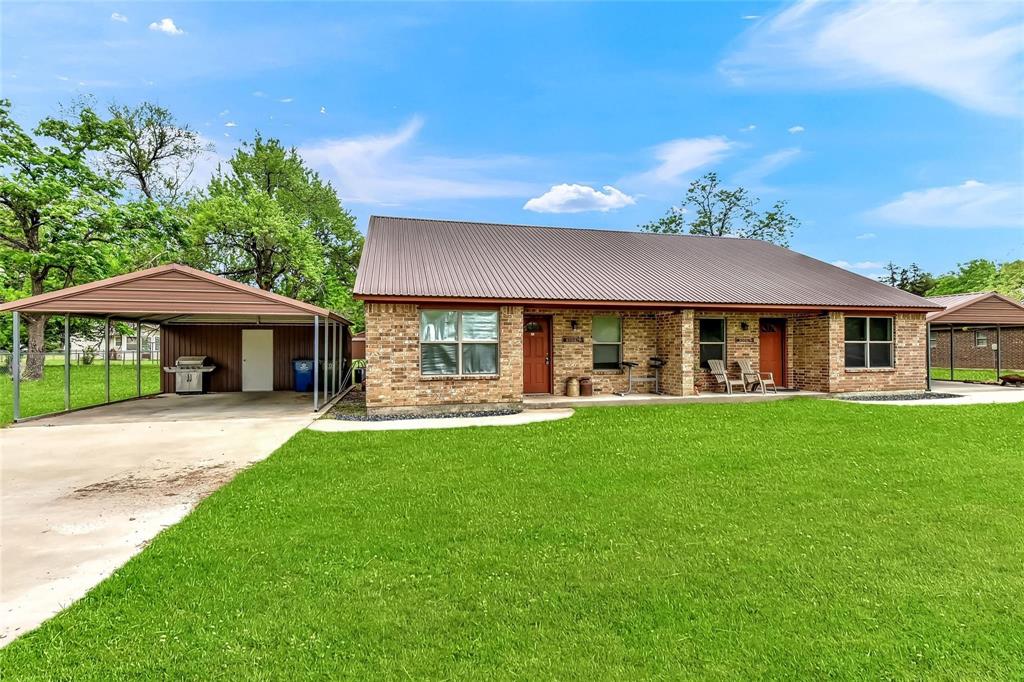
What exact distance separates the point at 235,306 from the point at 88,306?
2.68m

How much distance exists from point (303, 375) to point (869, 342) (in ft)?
55.7

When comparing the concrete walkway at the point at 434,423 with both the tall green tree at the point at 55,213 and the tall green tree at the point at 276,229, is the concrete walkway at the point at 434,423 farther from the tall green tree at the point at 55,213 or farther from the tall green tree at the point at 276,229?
the tall green tree at the point at 276,229

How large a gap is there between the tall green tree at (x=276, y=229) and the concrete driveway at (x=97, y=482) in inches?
594

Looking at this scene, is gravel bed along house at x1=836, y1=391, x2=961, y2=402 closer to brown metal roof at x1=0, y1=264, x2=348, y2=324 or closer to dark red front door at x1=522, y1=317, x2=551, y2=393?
dark red front door at x1=522, y1=317, x2=551, y2=393

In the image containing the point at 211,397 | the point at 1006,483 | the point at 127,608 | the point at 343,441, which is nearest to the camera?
the point at 127,608

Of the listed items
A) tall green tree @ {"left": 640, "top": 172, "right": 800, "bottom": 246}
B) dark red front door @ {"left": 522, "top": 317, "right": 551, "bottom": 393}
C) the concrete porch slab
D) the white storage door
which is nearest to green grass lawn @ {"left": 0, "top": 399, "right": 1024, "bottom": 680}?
the concrete porch slab

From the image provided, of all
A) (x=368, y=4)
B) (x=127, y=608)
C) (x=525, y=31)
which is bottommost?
(x=127, y=608)

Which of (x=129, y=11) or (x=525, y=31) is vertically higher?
(x=525, y=31)

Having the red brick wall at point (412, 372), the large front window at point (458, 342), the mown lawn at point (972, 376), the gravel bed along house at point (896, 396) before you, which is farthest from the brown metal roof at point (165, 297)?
the mown lawn at point (972, 376)

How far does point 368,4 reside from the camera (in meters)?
11.3

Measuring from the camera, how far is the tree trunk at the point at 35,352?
65.7 feet

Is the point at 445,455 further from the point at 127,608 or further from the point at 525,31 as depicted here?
the point at 525,31

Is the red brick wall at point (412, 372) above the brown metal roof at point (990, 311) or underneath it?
underneath

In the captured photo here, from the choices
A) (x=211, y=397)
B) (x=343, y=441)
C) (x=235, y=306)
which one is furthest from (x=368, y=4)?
(x=211, y=397)
